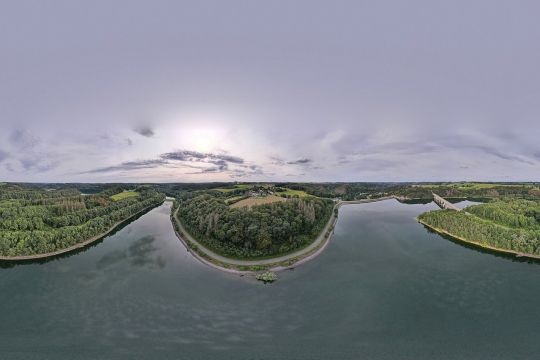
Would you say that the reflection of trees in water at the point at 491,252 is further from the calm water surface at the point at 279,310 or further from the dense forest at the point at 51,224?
the dense forest at the point at 51,224

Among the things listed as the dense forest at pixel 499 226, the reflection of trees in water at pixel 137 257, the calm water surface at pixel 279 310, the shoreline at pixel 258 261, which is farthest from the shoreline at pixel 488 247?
the reflection of trees in water at pixel 137 257

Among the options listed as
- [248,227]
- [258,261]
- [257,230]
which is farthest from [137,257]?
[258,261]

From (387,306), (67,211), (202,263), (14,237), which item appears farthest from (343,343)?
(67,211)

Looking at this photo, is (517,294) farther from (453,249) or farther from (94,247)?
(94,247)

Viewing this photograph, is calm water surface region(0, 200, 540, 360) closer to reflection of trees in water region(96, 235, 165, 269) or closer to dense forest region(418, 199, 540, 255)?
reflection of trees in water region(96, 235, 165, 269)

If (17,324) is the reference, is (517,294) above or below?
above

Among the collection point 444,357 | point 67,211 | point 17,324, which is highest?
point 67,211

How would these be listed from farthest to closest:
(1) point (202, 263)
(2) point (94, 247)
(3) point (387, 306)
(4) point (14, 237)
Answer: (2) point (94, 247) < (4) point (14, 237) < (1) point (202, 263) < (3) point (387, 306)
